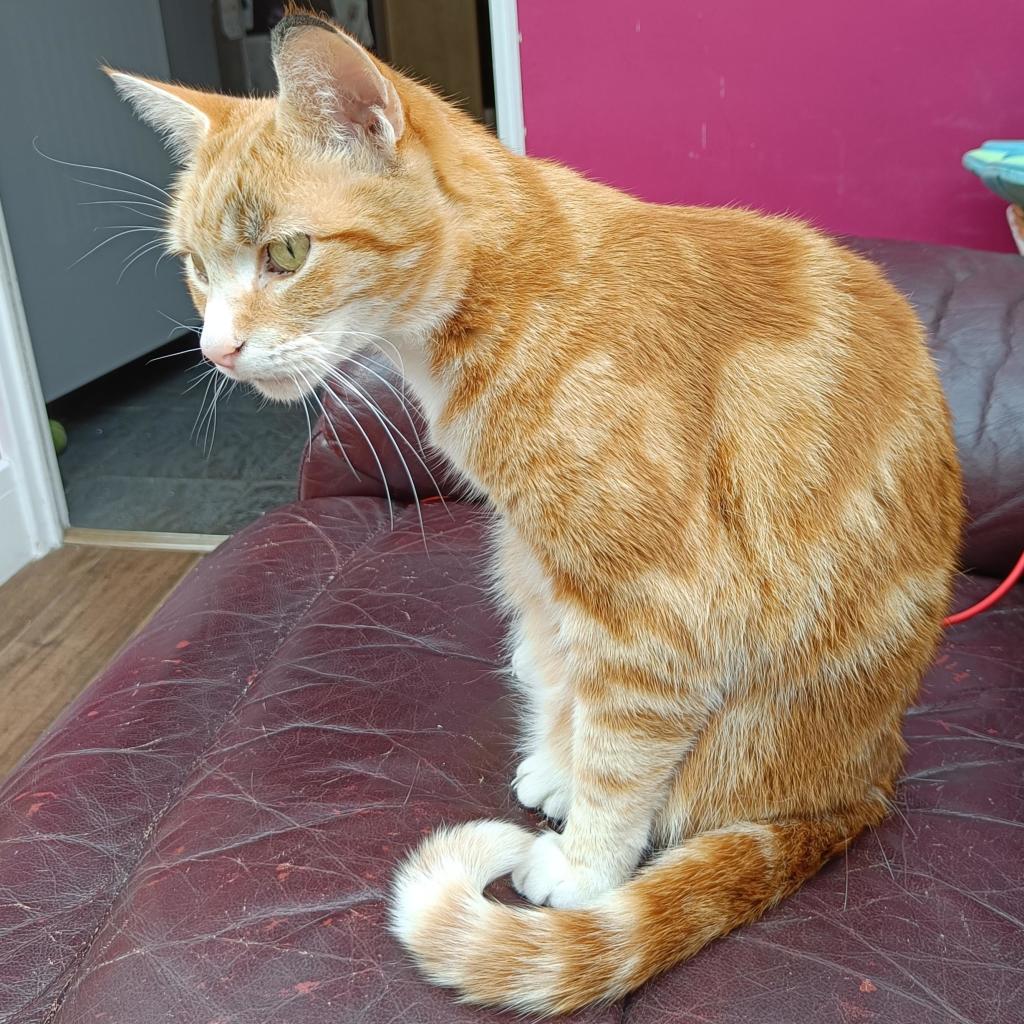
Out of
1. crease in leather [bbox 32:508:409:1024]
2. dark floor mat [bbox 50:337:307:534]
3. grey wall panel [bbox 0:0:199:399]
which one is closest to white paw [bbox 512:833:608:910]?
crease in leather [bbox 32:508:409:1024]

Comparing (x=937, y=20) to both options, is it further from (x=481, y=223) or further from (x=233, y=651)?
(x=233, y=651)

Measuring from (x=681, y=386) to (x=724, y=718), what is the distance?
304mm

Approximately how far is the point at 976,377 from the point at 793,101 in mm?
686

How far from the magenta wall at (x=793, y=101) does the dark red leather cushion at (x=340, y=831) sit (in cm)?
83

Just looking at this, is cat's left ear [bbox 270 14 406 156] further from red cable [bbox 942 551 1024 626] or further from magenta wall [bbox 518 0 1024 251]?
magenta wall [bbox 518 0 1024 251]

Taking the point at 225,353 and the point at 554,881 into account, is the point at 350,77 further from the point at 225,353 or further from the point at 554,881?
the point at 554,881

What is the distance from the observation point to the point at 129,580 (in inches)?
88.7

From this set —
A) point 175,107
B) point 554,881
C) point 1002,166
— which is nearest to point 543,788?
point 554,881

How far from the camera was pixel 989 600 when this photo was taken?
3.98 ft

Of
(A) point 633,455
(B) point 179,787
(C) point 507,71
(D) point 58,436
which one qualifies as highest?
(C) point 507,71

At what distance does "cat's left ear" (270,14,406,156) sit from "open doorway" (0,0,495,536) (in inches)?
56.0

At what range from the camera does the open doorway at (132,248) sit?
95.4 inches

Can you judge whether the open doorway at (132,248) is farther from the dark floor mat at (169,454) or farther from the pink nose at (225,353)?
the pink nose at (225,353)

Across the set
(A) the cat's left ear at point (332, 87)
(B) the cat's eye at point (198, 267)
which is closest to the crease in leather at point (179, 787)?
(B) the cat's eye at point (198, 267)
